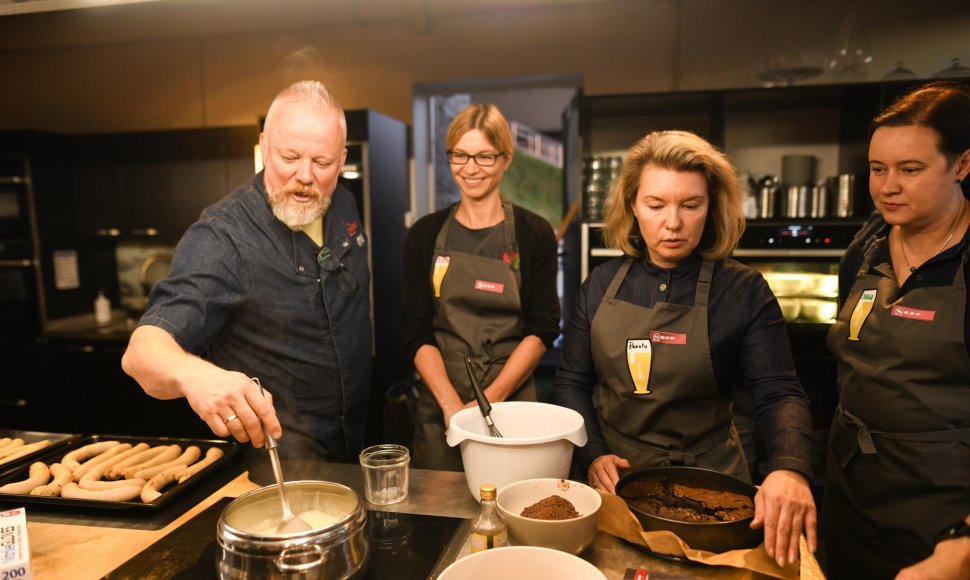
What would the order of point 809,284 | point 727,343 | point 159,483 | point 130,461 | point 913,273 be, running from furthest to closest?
point 809,284, point 913,273, point 727,343, point 130,461, point 159,483

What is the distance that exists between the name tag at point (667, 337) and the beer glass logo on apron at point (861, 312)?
2.20 ft

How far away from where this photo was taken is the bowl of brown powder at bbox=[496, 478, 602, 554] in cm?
101

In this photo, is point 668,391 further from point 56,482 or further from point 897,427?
point 56,482

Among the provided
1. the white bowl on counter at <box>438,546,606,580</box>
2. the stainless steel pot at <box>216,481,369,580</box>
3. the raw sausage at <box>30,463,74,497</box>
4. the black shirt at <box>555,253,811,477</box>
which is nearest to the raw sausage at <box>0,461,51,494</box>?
the raw sausage at <box>30,463,74,497</box>

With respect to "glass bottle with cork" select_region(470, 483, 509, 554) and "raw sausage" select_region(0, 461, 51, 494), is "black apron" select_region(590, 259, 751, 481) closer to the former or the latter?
"glass bottle with cork" select_region(470, 483, 509, 554)

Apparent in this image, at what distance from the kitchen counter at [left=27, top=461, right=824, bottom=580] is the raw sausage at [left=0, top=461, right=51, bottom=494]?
0.19ft

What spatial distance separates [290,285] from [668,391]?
1.03 meters

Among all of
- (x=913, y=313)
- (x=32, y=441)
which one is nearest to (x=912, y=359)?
(x=913, y=313)

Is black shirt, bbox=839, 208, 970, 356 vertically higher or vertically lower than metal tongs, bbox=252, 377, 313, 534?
higher

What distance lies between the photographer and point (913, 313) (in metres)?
1.72

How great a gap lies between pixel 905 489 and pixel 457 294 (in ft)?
4.74

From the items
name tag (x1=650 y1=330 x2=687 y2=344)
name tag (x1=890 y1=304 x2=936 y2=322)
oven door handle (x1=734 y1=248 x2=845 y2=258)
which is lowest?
name tag (x1=650 y1=330 x2=687 y2=344)

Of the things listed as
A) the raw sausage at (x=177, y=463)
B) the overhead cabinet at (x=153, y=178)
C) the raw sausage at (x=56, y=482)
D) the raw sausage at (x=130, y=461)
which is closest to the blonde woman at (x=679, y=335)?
the raw sausage at (x=177, y=463)

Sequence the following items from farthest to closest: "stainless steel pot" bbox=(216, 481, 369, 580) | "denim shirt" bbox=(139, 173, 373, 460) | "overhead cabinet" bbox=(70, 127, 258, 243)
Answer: "overhead cabinet" bbox=(70, 127, 258, 243), "denim shirt" bbox=(139, 173, 373, 460), "stainless steel pot" bbox=(216, 481, 369, 580)
